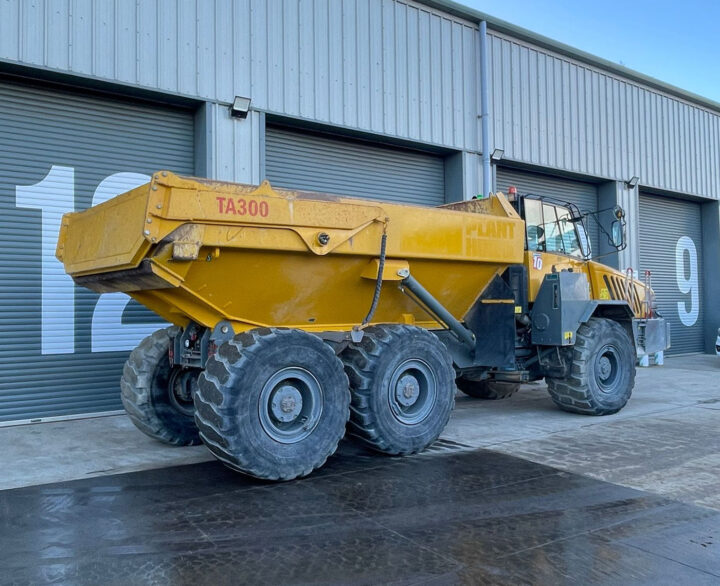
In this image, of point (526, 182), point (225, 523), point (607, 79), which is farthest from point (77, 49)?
point (607, 79)

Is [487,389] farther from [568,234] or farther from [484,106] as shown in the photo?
[484,106]

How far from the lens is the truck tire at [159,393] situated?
6898 millimetres

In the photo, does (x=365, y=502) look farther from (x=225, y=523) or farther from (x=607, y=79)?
(x=607, y=79)

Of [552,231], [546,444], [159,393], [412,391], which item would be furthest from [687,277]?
[159,393]

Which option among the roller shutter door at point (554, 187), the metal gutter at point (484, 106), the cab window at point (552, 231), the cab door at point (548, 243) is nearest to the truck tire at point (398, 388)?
the cab door at point (548, 243)

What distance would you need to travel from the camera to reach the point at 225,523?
Result: 4.67m

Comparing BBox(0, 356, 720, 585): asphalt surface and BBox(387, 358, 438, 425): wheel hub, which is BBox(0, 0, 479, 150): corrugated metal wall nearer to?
BBox(0, 356, 720, 585): asphalt surface

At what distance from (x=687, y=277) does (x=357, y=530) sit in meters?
17.4

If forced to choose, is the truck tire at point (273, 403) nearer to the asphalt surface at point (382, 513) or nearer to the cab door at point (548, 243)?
the asphalt surface at point (382, 513)

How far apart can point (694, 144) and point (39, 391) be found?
59.1 feet

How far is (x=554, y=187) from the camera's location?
1566 centimetres

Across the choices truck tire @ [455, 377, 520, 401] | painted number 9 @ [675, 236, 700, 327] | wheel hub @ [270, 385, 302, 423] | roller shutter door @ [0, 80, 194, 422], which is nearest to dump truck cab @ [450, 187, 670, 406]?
truck tire @ [455, 377, 520, 401]

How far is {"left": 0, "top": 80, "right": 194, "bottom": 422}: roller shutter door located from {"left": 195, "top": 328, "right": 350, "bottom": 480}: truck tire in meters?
4.56

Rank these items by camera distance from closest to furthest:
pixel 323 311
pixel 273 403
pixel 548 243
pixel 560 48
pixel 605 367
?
pixel 273 403
pixel 323 311
pixel 548 243
pixel 605 367
pixel 560 48
